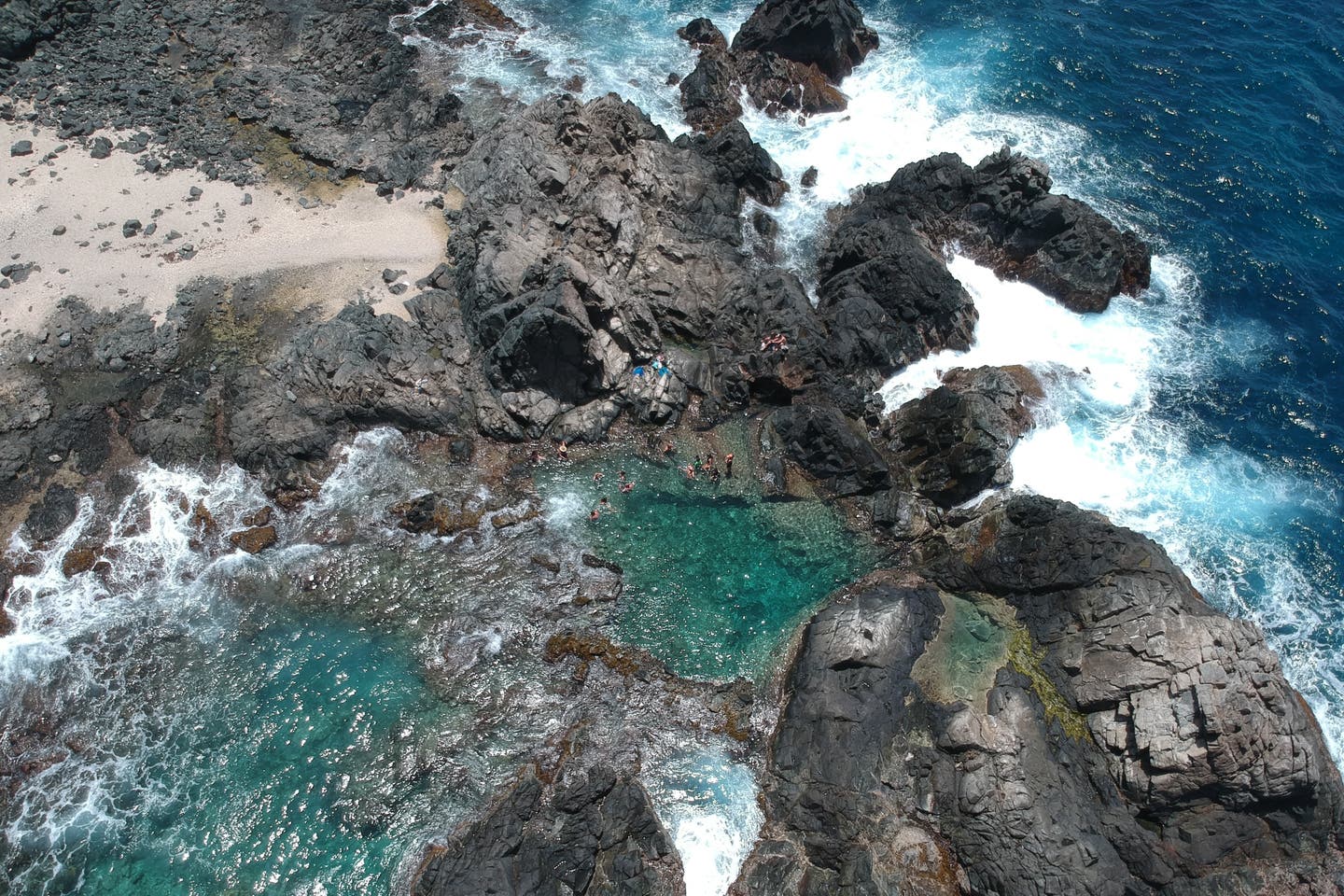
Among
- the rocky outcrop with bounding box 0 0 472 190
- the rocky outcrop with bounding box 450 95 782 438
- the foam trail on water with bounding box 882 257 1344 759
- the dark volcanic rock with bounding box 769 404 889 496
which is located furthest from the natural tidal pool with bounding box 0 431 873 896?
the rocky outcrop with bounding box 0 0 472 190

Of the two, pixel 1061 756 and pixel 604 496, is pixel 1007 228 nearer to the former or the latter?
pixel 604 496

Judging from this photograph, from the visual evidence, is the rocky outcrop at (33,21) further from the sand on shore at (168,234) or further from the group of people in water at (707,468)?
the group of people in water at (707,468)

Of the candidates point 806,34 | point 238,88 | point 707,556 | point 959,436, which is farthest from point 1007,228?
point 238,88

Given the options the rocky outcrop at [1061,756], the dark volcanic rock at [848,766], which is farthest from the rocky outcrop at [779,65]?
the rocky outcrop at [1061,756]

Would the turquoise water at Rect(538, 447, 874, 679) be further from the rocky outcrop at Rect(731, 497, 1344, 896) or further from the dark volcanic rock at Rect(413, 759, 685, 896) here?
the dark volcanic rock at Rect(413, 759, 685, 896)

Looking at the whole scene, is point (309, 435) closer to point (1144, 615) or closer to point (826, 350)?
point (826, 350)

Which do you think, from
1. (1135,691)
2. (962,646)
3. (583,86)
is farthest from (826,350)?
(583,86)
